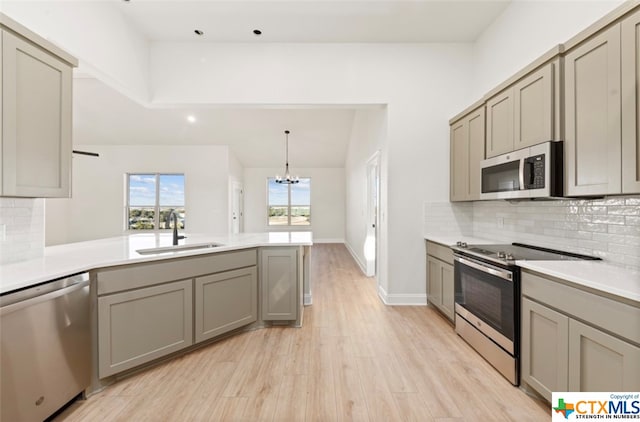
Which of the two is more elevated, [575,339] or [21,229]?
[21,229]

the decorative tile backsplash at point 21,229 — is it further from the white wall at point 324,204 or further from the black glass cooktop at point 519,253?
the white wall at point 324,204

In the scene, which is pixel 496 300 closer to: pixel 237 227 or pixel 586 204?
pixel 586 204

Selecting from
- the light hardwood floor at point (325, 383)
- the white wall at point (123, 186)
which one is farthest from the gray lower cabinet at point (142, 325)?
the white wall at point (123, 186)

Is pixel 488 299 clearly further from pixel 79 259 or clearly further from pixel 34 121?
pixel 34 121

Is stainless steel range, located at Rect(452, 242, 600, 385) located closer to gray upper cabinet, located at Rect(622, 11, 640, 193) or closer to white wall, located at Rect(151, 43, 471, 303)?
gray upper cabinet, located at Rect(622, 11, 640, 193)

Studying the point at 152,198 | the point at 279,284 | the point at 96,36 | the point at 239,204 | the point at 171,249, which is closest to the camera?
the point at 171,249

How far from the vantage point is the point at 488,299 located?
215cm

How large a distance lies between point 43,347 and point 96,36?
2.71 m

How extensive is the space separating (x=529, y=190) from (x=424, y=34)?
2309 mm

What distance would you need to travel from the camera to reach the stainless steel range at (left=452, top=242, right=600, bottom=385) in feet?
6.23

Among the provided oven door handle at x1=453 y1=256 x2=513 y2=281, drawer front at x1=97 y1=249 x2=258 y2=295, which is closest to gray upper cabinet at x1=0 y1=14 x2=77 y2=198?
drawer front at x1=97 y1=249 x2=258 y2=295

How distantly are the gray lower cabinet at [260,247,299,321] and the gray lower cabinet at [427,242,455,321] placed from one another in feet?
5.14

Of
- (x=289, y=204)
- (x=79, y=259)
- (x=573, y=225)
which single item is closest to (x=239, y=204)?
(x=289, y=204)

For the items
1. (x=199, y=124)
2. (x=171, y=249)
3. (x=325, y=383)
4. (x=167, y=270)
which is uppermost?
(x=199, y=124)
